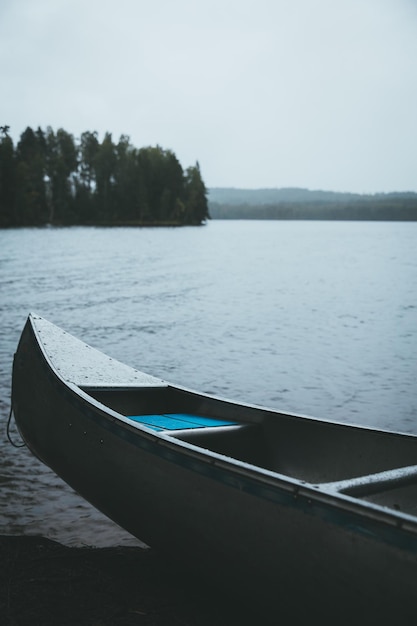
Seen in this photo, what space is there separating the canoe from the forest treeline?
381 feet

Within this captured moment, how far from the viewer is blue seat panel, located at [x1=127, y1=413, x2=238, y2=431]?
17.7 ft

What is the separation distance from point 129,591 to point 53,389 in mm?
2088

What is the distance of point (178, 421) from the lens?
5676 mm

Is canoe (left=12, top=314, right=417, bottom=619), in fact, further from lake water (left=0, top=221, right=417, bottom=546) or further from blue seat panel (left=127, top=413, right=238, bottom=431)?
lake water (left=0, top=221, right=417, bottom=546)

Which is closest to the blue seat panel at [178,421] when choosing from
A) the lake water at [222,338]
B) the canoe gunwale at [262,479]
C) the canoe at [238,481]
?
the canoe at [238,481]

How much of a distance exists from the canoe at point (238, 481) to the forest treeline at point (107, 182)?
11600 centimetres

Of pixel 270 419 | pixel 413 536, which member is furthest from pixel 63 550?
pixel 413 536

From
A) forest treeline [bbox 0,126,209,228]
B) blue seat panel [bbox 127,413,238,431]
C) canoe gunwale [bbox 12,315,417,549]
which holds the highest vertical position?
forest treeline [bbox 0,126,209,228]

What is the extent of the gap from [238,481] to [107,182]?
128109 millimetres

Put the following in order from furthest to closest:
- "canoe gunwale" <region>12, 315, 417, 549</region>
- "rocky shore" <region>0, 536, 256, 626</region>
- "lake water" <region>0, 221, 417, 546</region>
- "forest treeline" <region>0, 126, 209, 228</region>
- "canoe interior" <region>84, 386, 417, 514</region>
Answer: "forest treeline" <region>0, 126, 209, 228</region> → "lake water" <region>0, 221, 417, 546</region> → "canoe interior" <region>84, 386, 417, 514</region> → "rocky shore" <region>0, 536, 256, 626</region> → "canoe gunwale" <region>12, 315, 417, 549</region>

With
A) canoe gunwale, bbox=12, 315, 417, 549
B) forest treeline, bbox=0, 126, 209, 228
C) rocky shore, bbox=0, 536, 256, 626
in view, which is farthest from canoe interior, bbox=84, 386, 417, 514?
forest treeline, bbox=0, 126, 209, 228

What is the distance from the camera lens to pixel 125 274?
33.3m

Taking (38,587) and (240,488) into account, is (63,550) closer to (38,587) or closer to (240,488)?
(38,587)

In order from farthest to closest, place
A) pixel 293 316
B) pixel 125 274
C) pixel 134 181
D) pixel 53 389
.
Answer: pixel 134 181
pixel 125 274
pixel 293 316
pixel 53 389
